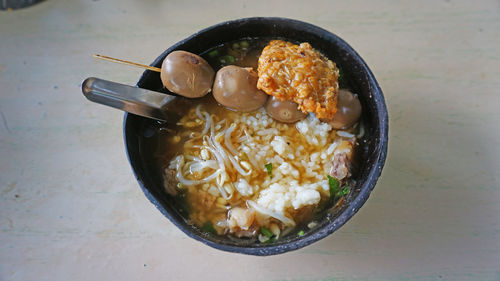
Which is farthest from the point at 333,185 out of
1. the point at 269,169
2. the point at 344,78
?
the point at 344,78

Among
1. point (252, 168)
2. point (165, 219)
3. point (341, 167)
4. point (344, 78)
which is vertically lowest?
point (165, 219)

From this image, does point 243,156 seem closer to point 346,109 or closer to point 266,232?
point 266,232

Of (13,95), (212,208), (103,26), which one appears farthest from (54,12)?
(212,208)

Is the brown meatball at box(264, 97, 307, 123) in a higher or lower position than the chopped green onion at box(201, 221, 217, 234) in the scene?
higher

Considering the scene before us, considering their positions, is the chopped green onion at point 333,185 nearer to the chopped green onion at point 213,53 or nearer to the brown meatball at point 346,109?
the brown meatball at point 346,109

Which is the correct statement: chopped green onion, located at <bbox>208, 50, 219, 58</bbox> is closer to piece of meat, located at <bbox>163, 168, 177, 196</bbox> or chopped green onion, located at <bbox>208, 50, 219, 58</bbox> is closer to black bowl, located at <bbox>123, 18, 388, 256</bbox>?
black bowl, located at <bbox>123, 18, 388, 256</bbox>

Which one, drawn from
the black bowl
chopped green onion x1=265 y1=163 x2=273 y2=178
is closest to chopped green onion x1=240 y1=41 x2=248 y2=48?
the black bowl

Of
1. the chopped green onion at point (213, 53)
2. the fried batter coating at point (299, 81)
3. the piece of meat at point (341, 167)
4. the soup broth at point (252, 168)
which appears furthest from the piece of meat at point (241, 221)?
the chopped green onion at point (213, 53)
